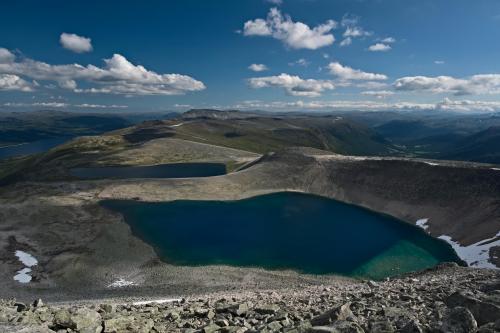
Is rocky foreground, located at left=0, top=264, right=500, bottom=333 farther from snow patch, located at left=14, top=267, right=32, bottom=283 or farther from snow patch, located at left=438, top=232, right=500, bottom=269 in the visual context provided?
snow patch, located at left=438, top=232, right=500, bottom=269

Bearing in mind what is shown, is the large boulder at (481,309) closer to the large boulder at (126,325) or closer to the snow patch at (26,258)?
the large boulder at (126,325)

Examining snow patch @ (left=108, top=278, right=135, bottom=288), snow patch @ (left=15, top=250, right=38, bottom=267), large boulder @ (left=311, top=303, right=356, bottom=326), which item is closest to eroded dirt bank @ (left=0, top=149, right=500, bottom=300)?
snow patch @ (left=108, top=278, right=135, bottom=288)

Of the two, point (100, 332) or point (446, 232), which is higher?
point (100, 332)

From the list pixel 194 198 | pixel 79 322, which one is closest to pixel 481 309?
pixel 79 322

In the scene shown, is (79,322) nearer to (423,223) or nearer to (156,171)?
(423,223)

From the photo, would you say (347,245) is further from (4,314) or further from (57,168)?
(57,168)

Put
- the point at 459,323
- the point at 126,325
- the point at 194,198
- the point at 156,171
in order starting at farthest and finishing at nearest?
1. the point at 156,171
2. the point at 194,198
3. the point at 126,325
4. the point at 459,323

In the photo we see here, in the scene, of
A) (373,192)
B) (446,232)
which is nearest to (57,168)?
(373,192)
